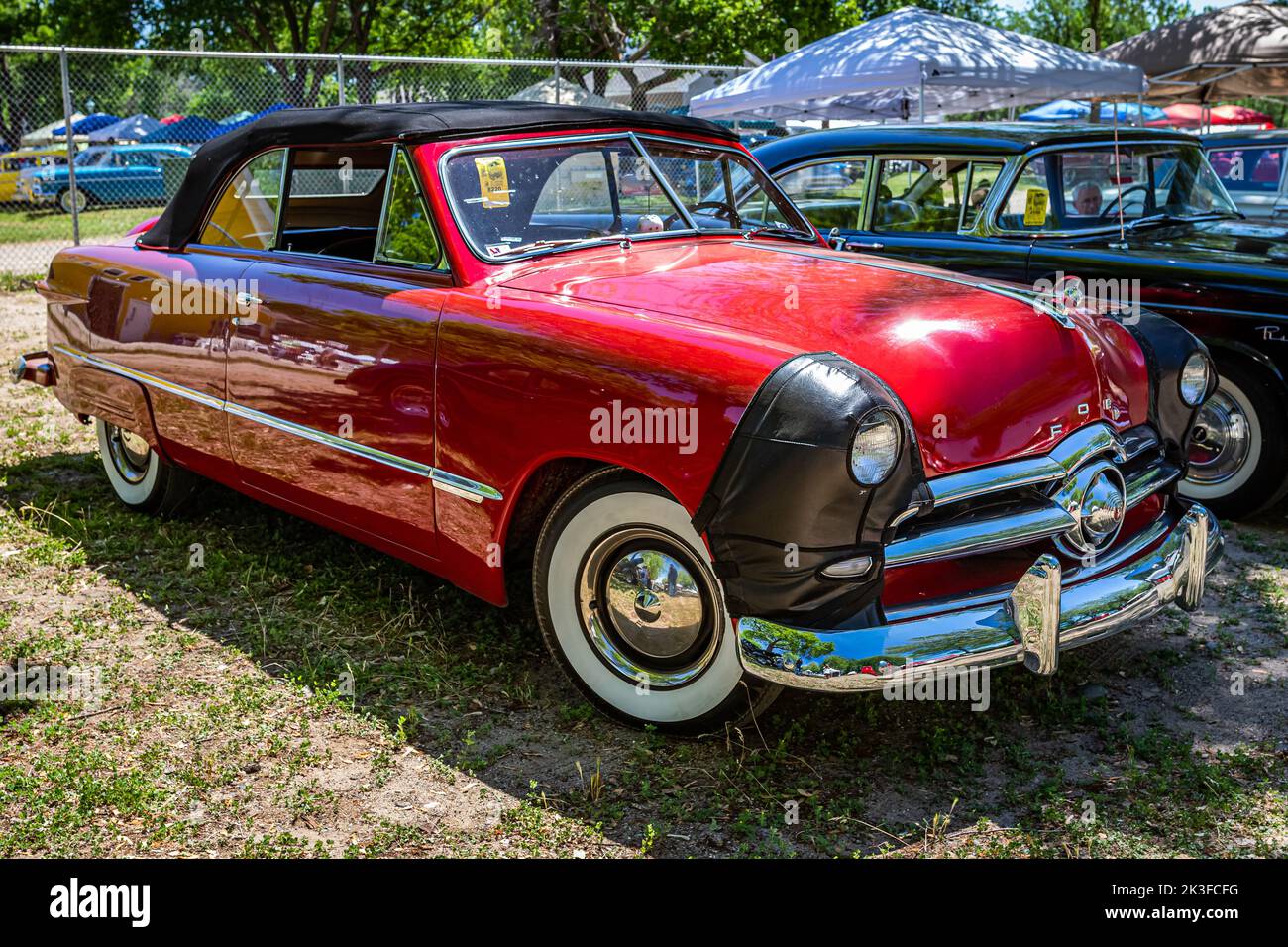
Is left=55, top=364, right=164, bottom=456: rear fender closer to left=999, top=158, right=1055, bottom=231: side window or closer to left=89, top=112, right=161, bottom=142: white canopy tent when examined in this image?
left=999, top=158, right=1055, bottom=231: side window

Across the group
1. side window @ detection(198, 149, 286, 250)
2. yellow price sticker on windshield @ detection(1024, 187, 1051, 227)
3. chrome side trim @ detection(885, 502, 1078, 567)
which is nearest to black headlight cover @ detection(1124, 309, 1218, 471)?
chrome side trim @ detection(885, 502, 1078, 567)

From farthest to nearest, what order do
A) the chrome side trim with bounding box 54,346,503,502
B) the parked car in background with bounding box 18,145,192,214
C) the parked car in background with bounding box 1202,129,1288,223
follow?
the parked car in background with bounding box 18,145,192,214 → the parked car in background with bounding box 1202,129,1288,223 → the chrome side trim with bounding box 54,346,503,502

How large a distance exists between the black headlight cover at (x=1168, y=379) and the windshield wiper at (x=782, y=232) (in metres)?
1.36

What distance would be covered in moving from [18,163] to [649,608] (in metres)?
22.0

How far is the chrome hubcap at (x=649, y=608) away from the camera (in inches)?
121

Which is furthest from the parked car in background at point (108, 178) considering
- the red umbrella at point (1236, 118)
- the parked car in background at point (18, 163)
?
the red umbrella at point (1236, 118)

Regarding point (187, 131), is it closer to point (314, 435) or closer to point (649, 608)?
point (314, 435)

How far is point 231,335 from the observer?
4.20 m

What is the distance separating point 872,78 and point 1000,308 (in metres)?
8.32

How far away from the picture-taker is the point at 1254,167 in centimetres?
991

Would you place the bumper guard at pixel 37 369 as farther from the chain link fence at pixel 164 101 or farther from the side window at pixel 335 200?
the chain link fence at pixel 164 101

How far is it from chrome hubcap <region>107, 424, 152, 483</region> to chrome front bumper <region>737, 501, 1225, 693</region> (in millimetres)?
3457

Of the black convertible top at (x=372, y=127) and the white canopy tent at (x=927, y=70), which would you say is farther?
the white canopy tent at (x=927, y=70)

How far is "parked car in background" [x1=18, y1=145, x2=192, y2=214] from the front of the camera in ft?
64.6
